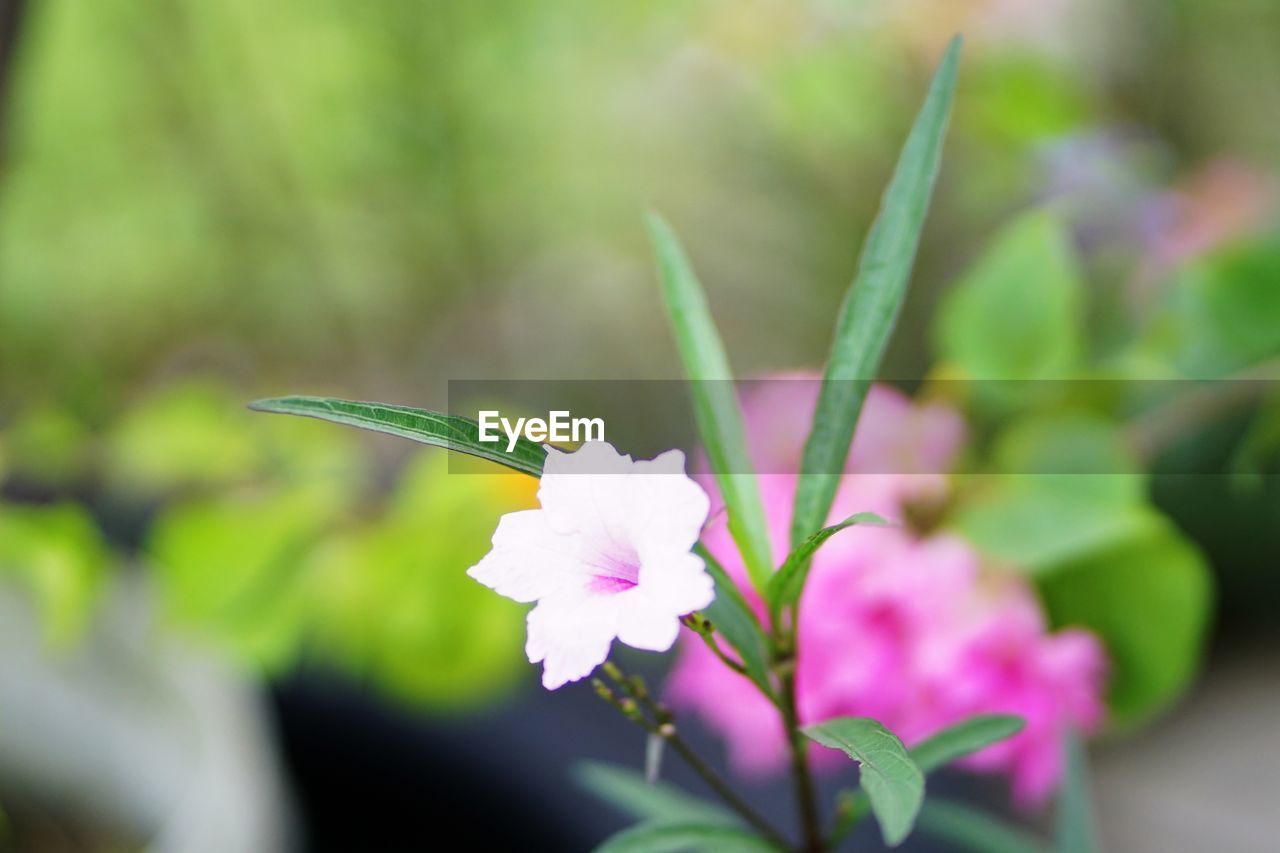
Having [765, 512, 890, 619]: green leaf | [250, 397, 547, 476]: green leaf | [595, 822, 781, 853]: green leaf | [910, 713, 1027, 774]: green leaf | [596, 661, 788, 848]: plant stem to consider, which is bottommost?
[595, 822, 781, 853]: green leaf

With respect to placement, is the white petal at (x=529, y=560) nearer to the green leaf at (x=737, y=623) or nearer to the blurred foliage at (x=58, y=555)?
the green leaf at (x=737, y=623)

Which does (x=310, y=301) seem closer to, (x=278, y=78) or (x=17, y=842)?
(x=278, y=78)

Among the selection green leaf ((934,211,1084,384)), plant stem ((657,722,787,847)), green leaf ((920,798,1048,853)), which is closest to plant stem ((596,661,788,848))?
plant stem ((657,722,787,847))

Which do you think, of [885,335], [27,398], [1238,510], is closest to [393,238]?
[27,398]

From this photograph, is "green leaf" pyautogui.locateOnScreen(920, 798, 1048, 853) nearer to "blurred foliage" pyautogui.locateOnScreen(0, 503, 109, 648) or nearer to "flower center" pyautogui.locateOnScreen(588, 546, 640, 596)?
"flower center" pyautogui.locateOnScreen(588, 546, 640, 596)

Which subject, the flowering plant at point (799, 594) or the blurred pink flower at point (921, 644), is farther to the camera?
the blurred pink flower at point (921, 644)

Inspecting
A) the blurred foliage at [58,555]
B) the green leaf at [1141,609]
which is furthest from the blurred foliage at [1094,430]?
the blurred foliage at [58,555]

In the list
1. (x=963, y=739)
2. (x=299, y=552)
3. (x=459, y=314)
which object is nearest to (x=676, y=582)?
(x=963, y=739)
